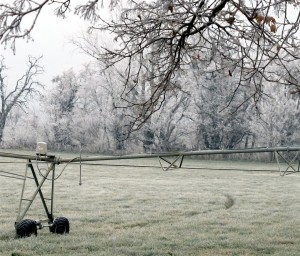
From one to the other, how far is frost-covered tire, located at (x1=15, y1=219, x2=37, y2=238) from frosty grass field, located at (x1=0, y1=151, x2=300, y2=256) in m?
0.21

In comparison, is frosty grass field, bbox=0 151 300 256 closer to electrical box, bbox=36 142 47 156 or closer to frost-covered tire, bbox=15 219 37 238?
frost-covered tire, bbox=15 219 37 238

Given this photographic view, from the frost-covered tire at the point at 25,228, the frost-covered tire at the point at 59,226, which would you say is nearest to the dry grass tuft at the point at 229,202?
the frost-covered tire at the point at 59,226

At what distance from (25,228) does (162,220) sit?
356 cm

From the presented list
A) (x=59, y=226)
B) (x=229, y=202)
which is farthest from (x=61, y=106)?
(x=59, y=226)

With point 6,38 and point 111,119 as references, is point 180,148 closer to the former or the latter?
point 111,119

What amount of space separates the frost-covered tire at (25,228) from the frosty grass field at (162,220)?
211 millimetres

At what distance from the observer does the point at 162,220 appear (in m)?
11.2

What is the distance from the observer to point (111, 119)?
167ft

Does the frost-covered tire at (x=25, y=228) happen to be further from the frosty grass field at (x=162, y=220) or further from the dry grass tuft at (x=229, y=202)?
the dry grass tuft at (x=229, y=202)

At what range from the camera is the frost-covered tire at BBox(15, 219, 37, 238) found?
8.34m

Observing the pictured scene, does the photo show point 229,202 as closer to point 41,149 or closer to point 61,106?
point 41,149

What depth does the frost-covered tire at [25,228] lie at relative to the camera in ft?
27.3

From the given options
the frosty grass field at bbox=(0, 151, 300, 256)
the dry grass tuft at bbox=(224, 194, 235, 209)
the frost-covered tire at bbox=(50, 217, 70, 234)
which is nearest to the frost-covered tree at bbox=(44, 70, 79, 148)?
the frosty grass field at bbox=(0, 151, 300, 256)

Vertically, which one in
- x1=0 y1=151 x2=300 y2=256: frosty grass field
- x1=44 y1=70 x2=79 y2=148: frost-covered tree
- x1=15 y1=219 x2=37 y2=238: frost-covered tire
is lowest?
x1=0 y1=151 x2=300 y2=256: frosty grass field
